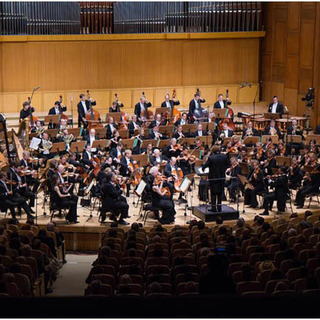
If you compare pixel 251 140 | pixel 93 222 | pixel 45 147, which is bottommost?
pixel 93 222

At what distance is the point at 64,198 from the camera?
12.5 metres

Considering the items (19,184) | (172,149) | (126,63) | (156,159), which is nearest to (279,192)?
(156,159)

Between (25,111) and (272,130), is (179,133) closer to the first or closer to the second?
(272,130)

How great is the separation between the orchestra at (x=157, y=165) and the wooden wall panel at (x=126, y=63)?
370cm

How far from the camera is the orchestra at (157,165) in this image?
12531 millimetres

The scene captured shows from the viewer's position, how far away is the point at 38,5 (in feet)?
64.4

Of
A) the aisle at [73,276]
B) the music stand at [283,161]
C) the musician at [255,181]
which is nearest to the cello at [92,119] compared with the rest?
the musician at [255,181]

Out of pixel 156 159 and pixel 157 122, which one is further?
pixel 157 122

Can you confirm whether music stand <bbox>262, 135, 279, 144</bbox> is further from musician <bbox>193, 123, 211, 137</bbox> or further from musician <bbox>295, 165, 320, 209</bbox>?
musician <bbox>295, 165, 320, 209</bbox>

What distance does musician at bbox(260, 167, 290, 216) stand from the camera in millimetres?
13008

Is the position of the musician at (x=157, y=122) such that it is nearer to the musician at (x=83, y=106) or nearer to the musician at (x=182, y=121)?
the musician at (x=182, y=121)

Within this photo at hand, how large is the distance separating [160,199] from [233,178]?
6.63 ft

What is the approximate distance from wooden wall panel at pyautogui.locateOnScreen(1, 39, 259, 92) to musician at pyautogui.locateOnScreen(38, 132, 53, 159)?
18.6ft

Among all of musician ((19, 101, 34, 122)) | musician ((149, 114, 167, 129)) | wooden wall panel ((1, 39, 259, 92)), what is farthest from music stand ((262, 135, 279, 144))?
wooden wall panel ((1, 39, 259, 92))
